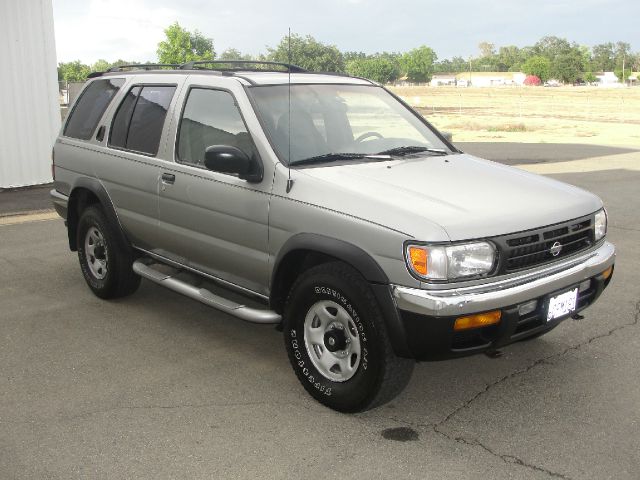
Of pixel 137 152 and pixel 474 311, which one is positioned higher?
pixel 137 152

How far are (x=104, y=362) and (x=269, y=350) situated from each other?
109 centimetres

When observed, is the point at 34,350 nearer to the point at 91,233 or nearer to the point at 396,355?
the point at 91,233

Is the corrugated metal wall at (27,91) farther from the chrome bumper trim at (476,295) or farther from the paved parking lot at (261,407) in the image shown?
the chrome bumper trim at (476,295)

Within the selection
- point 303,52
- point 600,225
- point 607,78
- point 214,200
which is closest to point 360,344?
point 214,200

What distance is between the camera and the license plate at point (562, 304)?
3787 mm

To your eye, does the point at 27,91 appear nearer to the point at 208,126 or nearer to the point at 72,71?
the point at 208,126

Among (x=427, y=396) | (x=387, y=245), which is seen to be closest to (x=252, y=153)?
(x=387, y=245)

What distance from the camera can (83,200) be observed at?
602 cm

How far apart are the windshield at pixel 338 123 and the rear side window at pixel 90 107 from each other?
1.85 m

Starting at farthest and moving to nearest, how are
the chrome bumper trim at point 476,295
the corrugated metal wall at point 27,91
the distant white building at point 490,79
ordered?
the distant white building at point 490,79, the corrugated metal wall at point 27,91, the chrome bumper trim at point 476,295

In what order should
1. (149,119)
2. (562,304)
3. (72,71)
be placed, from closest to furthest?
(562,304) → (149,119) → (72,71)

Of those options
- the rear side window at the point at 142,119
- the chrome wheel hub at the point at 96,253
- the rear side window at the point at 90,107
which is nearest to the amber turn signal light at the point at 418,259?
the rear side window at the point at 142,119

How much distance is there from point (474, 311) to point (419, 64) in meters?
176

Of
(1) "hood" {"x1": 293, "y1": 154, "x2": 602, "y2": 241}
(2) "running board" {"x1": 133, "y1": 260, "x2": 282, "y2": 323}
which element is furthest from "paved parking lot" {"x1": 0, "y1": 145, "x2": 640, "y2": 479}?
(1) "hood" {"x1": 293, "y1": 154, "x2": 602, "y2": 241}
